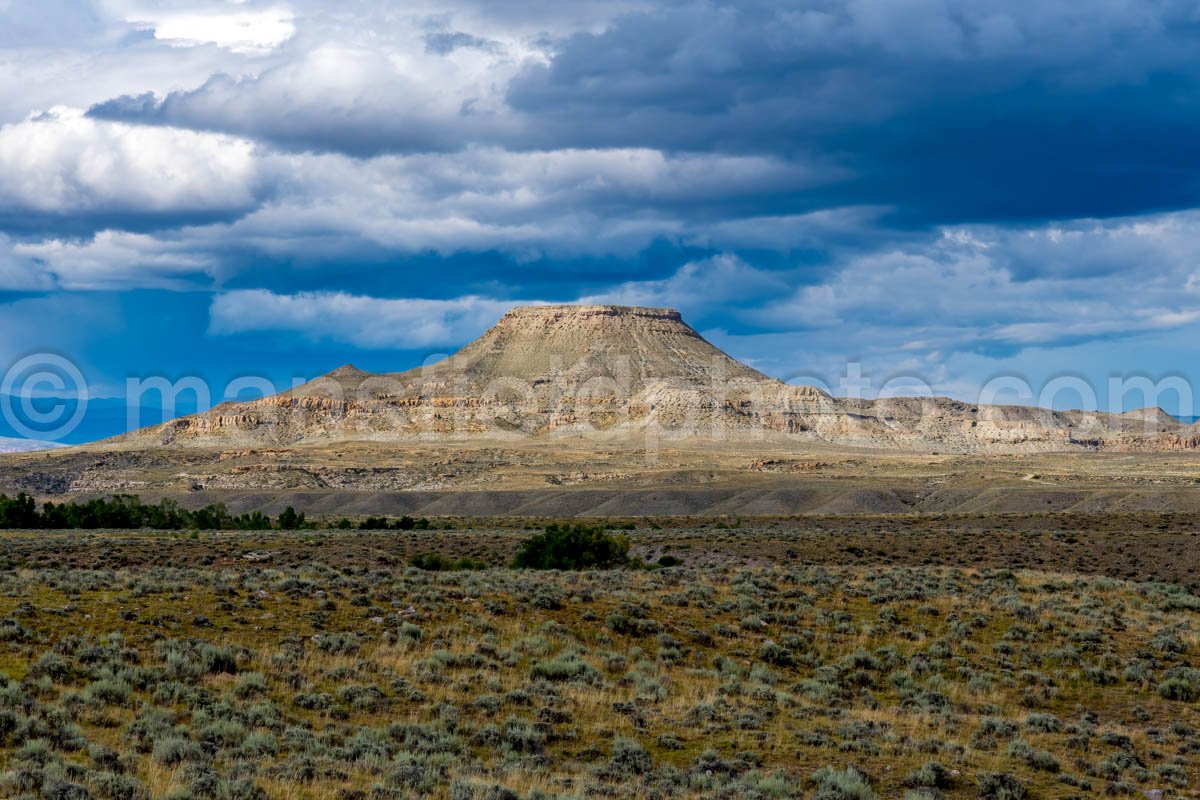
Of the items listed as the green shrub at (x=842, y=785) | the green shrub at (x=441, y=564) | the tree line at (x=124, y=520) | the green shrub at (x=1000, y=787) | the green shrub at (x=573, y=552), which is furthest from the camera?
the tree line at (x=124, y=520)

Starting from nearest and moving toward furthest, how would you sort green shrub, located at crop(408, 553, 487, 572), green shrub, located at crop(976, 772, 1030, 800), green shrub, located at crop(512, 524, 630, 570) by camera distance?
1. green shrub, located at crop(976, 772, 1030, 800)
2. green shrub, located at crop(408, 553, 487, 572)
3. green shrub, located at crop(512, 524, 630, 570)

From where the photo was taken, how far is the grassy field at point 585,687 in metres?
14.8

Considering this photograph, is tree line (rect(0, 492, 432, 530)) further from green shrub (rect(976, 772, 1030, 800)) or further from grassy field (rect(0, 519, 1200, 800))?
green shrub (rect(976, 772, 1030, 800))

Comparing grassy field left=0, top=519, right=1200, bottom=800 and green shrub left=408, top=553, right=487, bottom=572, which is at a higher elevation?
grassy field left=0, top=519, right=1200, bottom=800

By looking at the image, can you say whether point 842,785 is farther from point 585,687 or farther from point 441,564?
point 441,564

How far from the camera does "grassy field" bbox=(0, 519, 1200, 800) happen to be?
1483cm

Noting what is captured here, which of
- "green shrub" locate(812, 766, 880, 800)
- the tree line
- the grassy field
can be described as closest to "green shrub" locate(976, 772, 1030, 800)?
the grassy field

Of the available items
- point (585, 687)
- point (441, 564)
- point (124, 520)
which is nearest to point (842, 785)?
point (585, 687)

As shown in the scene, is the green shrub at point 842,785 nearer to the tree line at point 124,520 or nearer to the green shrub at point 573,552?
the green shrub at point 573,552

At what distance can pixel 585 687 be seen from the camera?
65.9 feet

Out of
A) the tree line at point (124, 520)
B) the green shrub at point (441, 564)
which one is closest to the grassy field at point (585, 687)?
the green shrub at point (441, 564)

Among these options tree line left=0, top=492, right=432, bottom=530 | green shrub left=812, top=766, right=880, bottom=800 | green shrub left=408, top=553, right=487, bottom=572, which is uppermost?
green shrub left=812, top=766, right=880, bottom=800

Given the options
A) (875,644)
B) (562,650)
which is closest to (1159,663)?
(875,644)

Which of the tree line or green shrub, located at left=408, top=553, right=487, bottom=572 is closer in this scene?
green shrub, located at left=408, top=553, right=487, bottom=572
